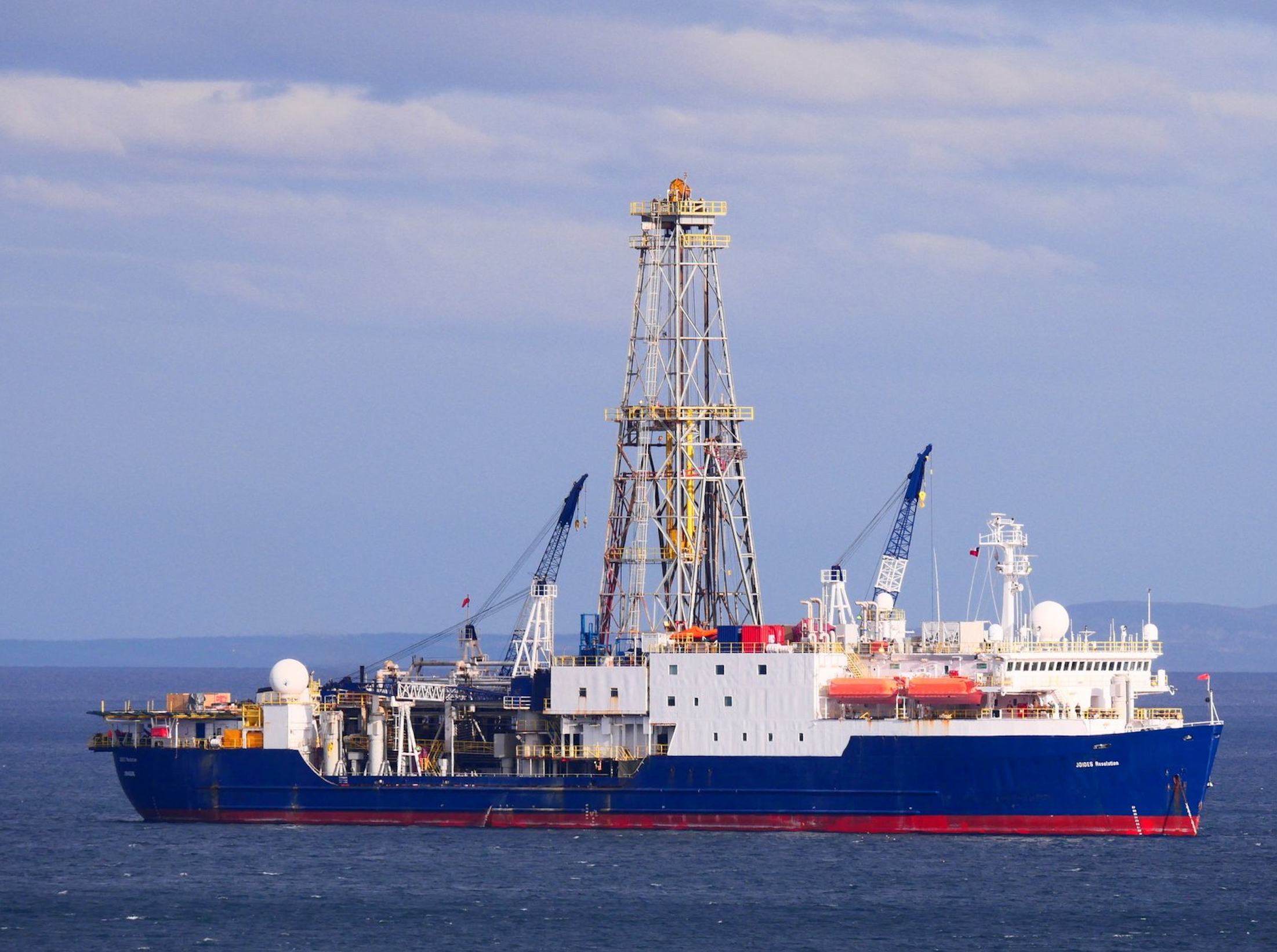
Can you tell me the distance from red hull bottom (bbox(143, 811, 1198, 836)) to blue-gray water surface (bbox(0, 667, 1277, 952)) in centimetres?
41

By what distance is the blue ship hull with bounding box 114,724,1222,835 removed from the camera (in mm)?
63406

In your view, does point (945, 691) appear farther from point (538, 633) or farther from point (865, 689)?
point (538, 633)

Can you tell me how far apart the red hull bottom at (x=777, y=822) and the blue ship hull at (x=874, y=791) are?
1.4 inches

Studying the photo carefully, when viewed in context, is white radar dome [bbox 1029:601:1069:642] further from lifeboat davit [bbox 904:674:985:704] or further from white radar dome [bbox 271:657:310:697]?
white radar dome [bbox 271:657:310:697]

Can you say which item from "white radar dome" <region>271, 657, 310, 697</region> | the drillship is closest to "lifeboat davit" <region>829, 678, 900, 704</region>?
the drillship

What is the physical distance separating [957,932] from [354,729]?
2487 cm

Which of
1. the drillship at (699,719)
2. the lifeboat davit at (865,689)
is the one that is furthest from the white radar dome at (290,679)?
the lifeboat davit at (865,689)

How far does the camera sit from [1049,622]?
66688 mm

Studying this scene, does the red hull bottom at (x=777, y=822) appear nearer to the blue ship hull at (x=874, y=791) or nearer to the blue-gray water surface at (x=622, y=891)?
the blue ship hull at (x=874, y=791)

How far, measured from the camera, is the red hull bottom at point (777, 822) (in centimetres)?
6419

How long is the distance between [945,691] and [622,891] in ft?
38.8

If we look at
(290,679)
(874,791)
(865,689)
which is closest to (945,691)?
(865,689)

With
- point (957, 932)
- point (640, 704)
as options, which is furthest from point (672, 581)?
point (957, 932)

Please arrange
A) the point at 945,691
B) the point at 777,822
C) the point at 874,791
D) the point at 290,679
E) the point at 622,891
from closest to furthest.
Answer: the point at 622,891 → the point at 945,691 → the point at 874,791 → the point at 777,822 → the point at 290,679
